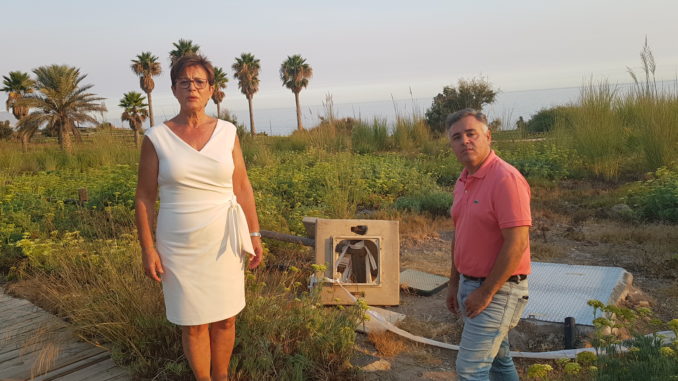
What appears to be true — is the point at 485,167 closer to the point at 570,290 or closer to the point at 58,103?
the point at 570,290

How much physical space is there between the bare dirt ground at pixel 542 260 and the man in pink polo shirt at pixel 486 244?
3.74ft

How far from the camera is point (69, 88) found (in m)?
31.2

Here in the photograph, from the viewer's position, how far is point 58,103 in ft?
102

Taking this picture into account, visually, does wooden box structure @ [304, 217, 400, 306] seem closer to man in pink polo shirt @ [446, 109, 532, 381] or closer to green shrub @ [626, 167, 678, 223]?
man in pink polo shirt @ [446, 109, 532, 381]

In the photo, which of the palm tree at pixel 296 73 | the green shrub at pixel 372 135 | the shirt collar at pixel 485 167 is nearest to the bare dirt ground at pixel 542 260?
the shirt collar at pixel 485 167

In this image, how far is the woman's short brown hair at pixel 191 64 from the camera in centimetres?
254

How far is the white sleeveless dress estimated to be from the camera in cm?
247

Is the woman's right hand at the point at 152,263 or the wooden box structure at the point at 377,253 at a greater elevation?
the woman's right hand at the point at 152,263

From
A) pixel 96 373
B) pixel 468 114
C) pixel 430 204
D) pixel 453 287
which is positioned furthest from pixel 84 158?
pixel 468 114

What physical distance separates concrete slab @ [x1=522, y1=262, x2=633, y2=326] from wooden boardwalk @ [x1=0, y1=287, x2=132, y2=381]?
2897 millimetres

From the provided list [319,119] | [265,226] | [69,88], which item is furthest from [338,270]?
[69,88]

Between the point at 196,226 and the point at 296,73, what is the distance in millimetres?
46696

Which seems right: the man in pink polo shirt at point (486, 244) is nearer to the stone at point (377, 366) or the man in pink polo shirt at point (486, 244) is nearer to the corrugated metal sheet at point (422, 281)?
the stone at point (377, 366)

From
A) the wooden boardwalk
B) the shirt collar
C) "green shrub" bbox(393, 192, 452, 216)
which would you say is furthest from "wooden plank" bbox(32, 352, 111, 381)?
"green shrub" bbox(393, 192, 452, 216)
